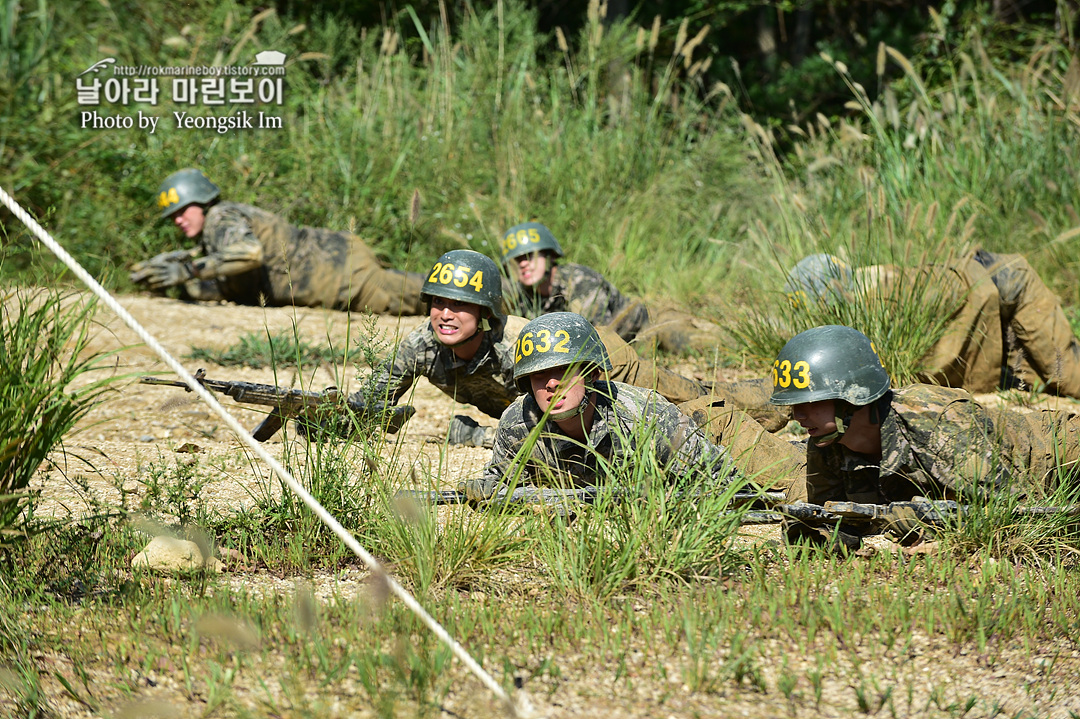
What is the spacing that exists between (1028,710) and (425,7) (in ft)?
46.0

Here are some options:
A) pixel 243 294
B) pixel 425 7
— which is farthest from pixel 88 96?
pixel 425 7

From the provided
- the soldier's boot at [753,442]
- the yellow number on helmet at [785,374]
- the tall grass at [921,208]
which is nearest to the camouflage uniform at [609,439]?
the yellow number on helmet at [785,374]

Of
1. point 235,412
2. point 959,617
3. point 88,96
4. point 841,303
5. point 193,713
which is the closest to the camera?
point 193,713

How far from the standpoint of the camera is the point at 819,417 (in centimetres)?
396

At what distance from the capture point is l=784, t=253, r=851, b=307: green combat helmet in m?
5.66

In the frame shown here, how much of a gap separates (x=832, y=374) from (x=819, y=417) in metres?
0.19

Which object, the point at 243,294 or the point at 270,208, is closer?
the point at 243,294

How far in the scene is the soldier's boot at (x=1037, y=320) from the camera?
20.1 ft

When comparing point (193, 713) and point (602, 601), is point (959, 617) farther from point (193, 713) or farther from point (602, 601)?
point (193, 713)

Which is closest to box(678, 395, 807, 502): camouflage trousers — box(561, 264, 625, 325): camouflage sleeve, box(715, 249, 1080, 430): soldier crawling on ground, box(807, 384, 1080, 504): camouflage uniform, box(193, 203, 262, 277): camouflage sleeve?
box(807, 384, 1080, 504): camouflage uniform

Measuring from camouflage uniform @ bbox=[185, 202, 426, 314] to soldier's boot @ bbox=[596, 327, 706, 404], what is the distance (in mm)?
3467

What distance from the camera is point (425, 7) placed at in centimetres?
1498

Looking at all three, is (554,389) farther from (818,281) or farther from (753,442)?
(818,281)

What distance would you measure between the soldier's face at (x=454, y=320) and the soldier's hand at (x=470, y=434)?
0.60 metres
